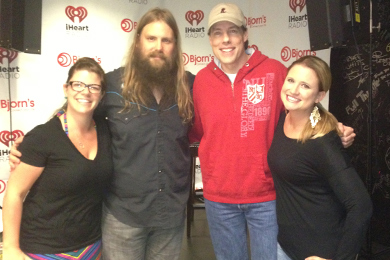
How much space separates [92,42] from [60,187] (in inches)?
115

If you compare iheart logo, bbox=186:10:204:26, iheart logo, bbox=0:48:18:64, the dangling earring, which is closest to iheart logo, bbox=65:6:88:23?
iheart logo, bbox=0:48:18:64

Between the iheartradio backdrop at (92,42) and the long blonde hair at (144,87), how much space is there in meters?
Result: 2.23

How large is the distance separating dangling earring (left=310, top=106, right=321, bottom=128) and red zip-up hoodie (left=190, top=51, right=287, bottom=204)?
27cm

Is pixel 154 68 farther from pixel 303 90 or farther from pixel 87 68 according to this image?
pixel 303 90

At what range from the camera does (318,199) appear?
1.40 meters

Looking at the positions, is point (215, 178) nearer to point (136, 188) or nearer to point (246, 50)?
point (136, 188)

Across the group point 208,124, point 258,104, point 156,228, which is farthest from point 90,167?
point 258,104

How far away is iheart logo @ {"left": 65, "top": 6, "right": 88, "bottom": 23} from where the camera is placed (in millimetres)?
3812

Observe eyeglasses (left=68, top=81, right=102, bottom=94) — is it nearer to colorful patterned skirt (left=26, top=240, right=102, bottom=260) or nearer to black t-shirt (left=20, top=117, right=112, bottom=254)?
black t-shirt (left=20, top=117, right=112, bottom=254)

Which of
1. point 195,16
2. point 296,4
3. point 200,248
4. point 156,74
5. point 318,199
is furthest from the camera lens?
point 195,16

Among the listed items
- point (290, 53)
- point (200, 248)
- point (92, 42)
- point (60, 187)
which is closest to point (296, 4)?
point (290, 53)

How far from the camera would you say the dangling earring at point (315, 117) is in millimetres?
1441

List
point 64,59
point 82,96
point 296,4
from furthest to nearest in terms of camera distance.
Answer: point 296,4 < point 64,59 < point 82,96

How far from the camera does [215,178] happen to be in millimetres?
1768
